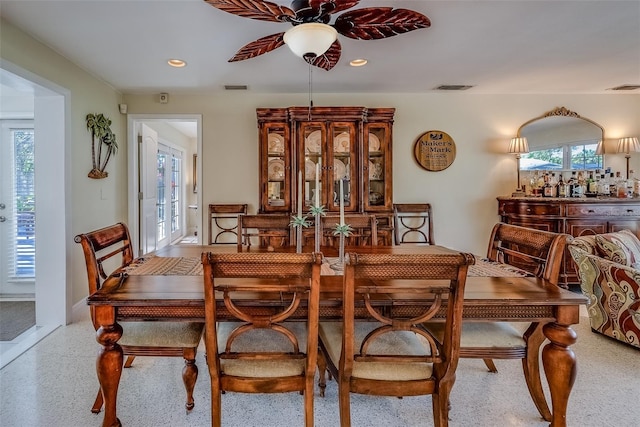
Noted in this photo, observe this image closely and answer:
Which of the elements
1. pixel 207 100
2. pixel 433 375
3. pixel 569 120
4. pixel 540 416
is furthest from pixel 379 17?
pixel 569 120

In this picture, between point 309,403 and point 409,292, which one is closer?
point 409,292

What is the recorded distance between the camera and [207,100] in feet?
13.7

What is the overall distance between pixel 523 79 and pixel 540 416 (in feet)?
10.5

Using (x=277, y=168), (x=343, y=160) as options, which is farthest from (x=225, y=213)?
(x=343, y=160)

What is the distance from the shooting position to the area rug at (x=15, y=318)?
2.84 meters

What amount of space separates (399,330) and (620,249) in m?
2.33

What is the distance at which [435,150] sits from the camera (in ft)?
14.0

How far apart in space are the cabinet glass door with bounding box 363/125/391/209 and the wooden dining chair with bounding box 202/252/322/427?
264cm

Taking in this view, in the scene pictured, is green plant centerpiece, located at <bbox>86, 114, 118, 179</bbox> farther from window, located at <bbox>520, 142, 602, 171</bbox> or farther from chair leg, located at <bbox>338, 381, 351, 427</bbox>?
window, located at <bbox>520, 142, 602, 171</bbox>

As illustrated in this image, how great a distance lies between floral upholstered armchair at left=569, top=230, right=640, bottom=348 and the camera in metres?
2.44

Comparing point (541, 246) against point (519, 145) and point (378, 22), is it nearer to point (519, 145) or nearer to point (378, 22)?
point (378, 22)

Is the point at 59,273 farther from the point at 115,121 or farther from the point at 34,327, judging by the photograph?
the point at 115,121

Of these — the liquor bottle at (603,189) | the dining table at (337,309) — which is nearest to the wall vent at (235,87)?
the dining table at (337,309)

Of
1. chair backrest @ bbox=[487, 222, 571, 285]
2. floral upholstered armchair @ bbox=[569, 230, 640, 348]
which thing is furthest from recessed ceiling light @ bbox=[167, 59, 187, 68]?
floral upholstered armchair @ bbox=[569, 230, 640, 348]
